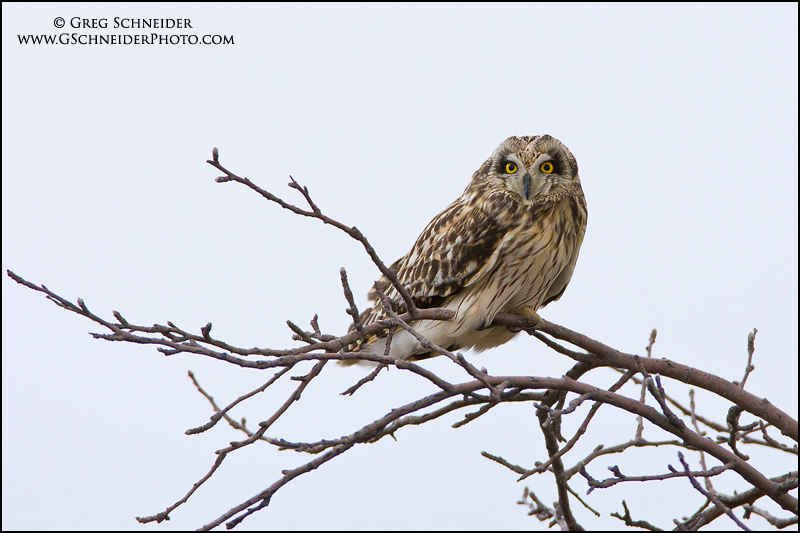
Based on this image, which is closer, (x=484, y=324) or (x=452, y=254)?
(x=484, y=324)

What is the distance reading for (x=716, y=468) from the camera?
2.23 meters

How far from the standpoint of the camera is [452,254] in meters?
3.97

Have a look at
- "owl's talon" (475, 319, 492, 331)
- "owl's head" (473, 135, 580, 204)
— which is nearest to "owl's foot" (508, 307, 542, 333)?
"owl's talon" (475, 319, 492, 331)

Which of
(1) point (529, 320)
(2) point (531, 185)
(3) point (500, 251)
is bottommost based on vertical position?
(1) point (529, 320)

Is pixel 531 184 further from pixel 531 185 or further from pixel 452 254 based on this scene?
pixel 452 254

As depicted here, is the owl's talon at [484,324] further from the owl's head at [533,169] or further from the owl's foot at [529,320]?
the owl's head at [533,169]

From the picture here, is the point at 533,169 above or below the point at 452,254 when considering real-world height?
above

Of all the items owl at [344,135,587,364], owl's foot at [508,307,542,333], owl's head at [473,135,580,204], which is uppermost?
owl's head at [473,135,580,204]

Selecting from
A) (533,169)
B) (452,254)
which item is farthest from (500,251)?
(533,169)

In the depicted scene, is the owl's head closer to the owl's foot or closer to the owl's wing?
the owl's wing

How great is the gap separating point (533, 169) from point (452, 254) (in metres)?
0.62

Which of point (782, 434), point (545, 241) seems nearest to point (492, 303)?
point (545, 241)

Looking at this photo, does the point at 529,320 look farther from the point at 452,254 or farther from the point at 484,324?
the point at 452,254

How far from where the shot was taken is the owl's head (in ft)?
13.1
